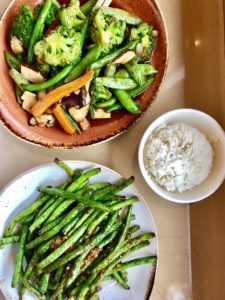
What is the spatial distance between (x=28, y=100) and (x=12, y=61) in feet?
0.50

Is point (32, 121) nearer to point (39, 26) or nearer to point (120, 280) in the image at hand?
point (39, 26)

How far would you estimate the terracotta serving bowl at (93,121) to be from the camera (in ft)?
6.15

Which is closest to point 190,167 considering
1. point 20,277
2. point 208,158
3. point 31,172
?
point 208,158

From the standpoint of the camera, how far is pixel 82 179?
1.95 meters

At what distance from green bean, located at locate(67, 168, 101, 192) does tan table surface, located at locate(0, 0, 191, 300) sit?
0.16 metres

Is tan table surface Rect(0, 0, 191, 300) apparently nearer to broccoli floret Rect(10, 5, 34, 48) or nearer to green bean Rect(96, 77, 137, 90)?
green bean Rect(96, 77, 137, 90)

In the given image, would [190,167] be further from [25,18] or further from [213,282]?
[25,18]

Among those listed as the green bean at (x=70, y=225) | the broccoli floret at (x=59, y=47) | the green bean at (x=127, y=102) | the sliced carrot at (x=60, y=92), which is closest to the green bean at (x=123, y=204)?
the green bean at (x=70, y=225)

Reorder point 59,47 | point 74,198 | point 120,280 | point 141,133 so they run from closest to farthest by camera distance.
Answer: point 59,47 < point 74,198 < point 120,280 < point 141,133

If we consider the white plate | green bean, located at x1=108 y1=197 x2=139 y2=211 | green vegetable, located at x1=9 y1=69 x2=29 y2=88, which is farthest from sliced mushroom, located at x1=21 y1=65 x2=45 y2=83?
green bean, located at x1=108 y1=197 x2=139 y2=211

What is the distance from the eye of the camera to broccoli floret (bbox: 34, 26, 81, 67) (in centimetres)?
182

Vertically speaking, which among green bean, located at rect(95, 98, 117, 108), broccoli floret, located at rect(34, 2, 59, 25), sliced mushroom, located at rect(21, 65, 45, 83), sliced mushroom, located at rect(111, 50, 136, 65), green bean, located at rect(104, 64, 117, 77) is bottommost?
green bean, located at rect(95, 98, 117, 108)

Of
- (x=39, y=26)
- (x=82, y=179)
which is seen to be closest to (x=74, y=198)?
(x=82, y=179)

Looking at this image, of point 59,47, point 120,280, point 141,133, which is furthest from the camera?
point 141,133
